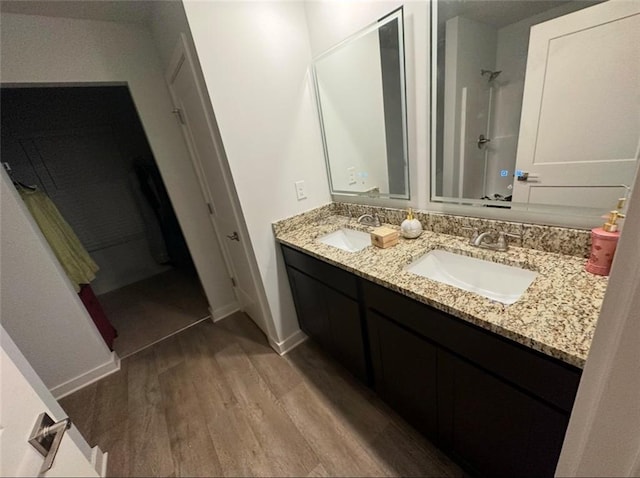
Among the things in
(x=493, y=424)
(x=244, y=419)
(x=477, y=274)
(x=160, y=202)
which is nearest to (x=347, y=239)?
(x=477, y=274)

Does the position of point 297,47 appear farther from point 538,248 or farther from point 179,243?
point 179,243

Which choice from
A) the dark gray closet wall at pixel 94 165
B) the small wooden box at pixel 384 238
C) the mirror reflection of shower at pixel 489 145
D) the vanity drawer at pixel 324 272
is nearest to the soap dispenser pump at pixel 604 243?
the mirror reflection of shower at pixel 489 145

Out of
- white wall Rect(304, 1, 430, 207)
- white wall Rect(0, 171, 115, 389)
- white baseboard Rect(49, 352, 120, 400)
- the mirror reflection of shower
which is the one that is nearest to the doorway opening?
white baseboard Rect(49, 352, 120, 400)

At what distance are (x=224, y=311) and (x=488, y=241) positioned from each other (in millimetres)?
2242

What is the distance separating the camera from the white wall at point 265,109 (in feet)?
4.27

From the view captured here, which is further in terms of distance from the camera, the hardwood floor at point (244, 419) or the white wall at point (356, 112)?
the white wall at point (356, 112)

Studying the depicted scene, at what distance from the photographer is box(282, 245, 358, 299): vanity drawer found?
1213 millimetres

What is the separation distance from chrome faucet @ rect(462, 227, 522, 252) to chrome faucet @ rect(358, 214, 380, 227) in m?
0.55

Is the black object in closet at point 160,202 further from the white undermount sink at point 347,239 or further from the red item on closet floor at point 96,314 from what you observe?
the white undermount sink at point 347,239

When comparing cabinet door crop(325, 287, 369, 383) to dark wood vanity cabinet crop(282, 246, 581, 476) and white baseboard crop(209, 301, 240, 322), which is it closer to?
dark wood vanity cabinet crop(282, 246, 581, 476)

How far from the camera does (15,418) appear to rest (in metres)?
0.56

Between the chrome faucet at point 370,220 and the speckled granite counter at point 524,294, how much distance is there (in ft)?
0.96

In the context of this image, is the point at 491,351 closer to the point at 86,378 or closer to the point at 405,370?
the point at 405,370

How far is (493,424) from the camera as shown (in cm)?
83
